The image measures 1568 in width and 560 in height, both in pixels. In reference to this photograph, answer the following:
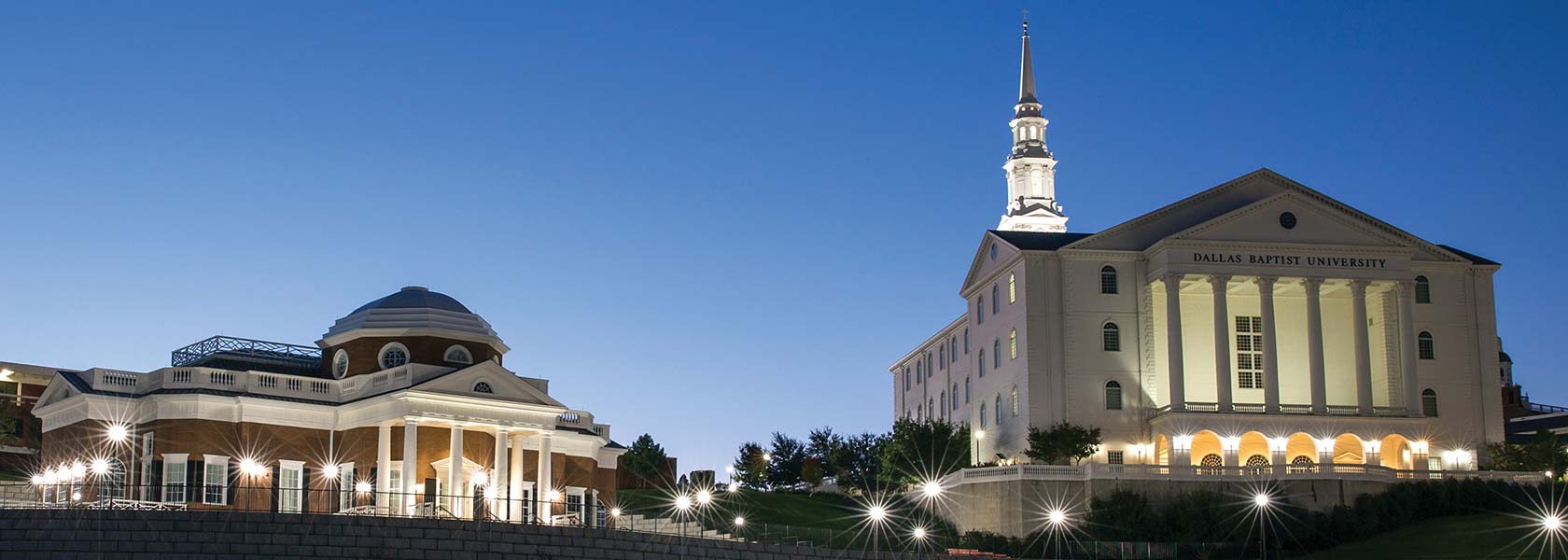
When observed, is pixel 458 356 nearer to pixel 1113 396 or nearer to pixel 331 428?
pixel 331 428

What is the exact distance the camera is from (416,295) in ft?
247

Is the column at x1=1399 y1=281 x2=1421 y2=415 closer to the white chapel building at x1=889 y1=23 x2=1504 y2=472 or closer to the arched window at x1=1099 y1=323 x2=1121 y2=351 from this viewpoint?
the white chapel building at x1=889 y1=23 x2=1504 y2=472

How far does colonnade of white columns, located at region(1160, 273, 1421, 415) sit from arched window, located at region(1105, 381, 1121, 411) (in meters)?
2.61

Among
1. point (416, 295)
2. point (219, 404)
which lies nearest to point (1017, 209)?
point (416, 295)

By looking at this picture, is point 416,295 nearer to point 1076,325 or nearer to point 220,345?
point 220,345

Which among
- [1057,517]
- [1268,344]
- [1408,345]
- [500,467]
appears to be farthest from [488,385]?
[1408,345]

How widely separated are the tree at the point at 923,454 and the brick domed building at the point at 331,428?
2876cm

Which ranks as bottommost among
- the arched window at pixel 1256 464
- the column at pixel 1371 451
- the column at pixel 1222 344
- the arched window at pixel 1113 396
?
the arched window at pixel 1256 464

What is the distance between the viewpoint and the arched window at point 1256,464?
82.4 m

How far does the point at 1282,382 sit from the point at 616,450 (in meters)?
35.3

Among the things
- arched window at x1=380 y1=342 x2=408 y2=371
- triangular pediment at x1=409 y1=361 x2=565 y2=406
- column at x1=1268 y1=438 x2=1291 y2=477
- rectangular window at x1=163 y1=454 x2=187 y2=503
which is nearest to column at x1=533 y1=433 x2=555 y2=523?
triangular pediment at x1=409 y1=361 x2=565 y2=406

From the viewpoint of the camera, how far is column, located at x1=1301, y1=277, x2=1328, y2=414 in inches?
3568

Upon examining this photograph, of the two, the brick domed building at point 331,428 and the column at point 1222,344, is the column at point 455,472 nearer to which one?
the brick domed building at point 331,428

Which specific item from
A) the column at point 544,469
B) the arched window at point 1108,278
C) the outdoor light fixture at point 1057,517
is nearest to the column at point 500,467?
the column at point 544,469
